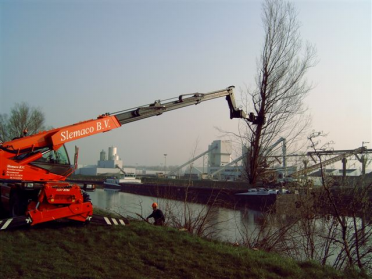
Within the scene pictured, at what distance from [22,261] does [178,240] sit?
3398mm

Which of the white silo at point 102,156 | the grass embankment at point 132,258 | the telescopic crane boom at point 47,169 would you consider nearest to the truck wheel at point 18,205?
the telescopic crane boom at point 47,169

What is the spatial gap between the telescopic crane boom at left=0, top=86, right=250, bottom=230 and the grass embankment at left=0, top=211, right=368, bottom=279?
2.44ft

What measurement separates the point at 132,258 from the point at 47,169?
522cm

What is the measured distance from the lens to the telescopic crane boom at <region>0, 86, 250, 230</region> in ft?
29.8

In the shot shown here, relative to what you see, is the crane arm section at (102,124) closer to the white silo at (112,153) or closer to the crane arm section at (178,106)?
the crane arm section at (178,106)

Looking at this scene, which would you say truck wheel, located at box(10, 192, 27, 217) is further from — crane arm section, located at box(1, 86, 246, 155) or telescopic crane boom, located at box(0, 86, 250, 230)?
crane arm section, located at box(1, 86, 246, 155)

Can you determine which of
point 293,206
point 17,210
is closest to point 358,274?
point 293,206

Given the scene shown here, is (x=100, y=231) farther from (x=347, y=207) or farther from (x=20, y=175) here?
(x=347, y=207)

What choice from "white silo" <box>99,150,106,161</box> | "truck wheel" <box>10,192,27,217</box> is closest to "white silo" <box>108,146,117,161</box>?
"white silo" <box>99,150,106,161</box>

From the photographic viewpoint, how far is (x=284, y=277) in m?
5.80

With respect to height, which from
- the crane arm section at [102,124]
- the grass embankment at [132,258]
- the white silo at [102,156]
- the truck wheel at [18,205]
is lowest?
the grass embankment at [132,258]

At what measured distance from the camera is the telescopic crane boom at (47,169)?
9.09 metres

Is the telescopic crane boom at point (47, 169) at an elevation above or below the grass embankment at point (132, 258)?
above

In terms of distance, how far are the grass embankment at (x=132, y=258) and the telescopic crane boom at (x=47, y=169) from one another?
745 millimetres
